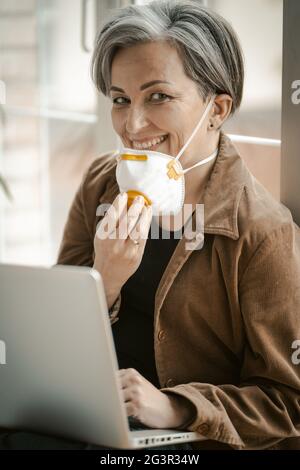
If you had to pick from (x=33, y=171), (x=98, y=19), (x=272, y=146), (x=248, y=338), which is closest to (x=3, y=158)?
(x=33, y=171)

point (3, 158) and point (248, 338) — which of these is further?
point (3, 158)

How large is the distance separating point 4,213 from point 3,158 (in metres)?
0.36

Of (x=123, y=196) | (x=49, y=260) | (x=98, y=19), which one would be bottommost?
(x=49, y=260)

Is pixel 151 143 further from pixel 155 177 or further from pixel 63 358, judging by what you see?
pixel 63 358

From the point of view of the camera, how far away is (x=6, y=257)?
368cm

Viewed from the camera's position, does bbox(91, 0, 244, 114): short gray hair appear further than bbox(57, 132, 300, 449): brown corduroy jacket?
Yes

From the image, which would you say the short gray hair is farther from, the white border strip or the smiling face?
the white border strip

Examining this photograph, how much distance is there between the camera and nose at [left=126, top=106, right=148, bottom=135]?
4.79 feet

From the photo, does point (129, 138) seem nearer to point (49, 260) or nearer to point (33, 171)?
point (49, 260)

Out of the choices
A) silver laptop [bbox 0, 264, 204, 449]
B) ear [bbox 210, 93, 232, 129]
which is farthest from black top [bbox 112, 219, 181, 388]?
silver laptop [bbox 0, 264, 204, 449]

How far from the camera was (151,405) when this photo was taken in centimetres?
119

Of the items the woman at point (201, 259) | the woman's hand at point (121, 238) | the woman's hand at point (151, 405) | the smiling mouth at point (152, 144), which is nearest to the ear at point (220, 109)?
the woman at point (201, 259)

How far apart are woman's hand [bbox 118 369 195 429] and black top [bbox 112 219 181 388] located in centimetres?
28

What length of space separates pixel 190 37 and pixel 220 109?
0.55 ft
